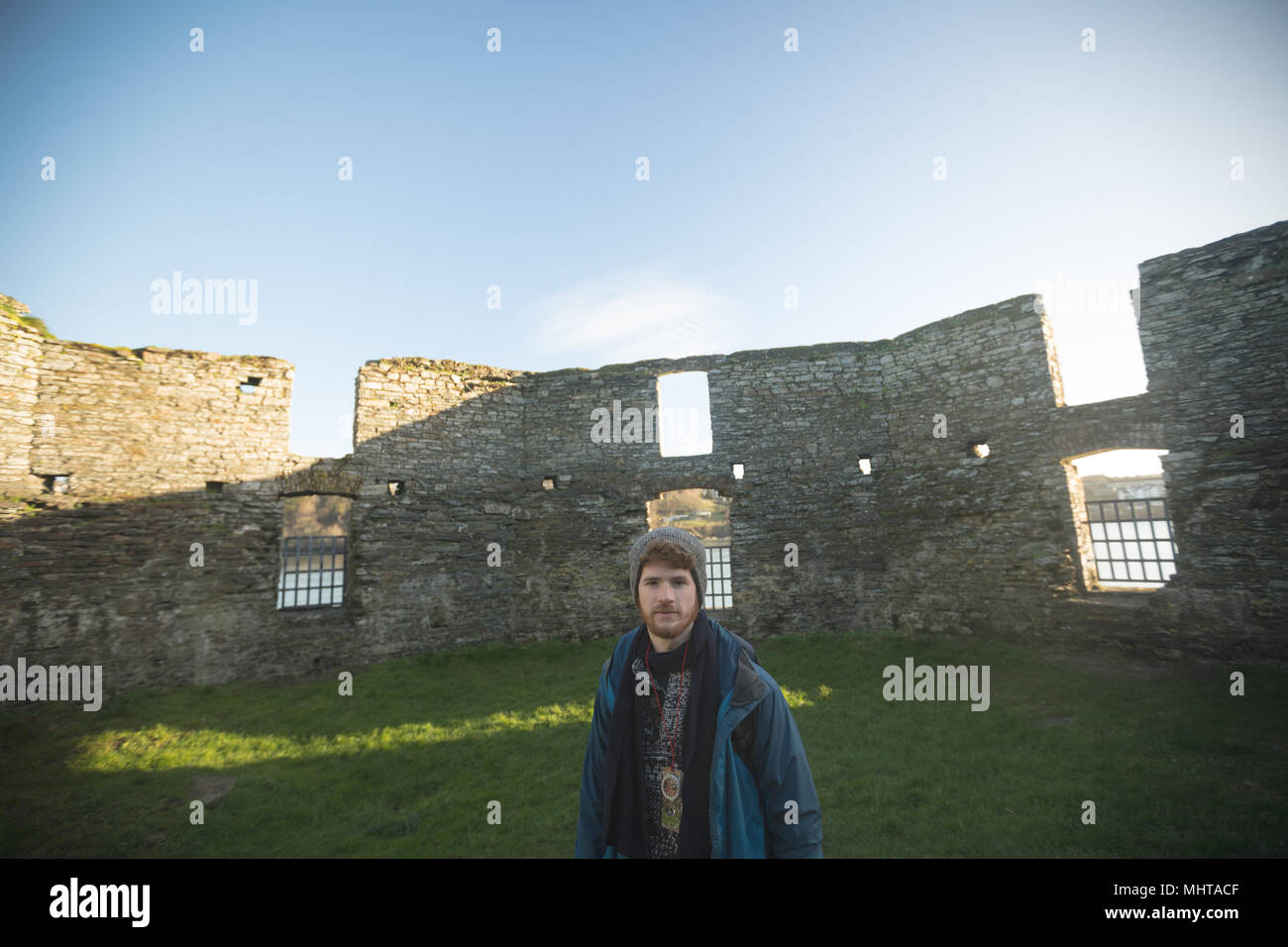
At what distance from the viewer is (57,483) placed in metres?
8.79

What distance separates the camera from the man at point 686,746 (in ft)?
6.91

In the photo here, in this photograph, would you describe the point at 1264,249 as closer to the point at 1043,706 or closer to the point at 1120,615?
the point at 1120,615

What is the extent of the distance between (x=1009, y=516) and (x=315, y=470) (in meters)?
13.9

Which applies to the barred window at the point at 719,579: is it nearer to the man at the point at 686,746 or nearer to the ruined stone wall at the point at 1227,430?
the ruined stone wall at the point at 1227,430

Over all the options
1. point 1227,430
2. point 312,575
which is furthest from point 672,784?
point 312,575

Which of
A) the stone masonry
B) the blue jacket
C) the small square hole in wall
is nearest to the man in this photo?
the blue jacket

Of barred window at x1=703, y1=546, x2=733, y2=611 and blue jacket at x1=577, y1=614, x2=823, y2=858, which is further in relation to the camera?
barred window at x1=703, y1=546, x2=733, y2=611

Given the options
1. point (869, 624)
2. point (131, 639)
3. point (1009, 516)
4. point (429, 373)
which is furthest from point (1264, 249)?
point (131, 639)

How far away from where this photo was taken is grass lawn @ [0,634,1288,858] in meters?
4.58

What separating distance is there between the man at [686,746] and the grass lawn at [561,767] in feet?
9.76

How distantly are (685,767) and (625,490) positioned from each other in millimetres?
10032

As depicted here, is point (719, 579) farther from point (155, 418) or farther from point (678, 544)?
point (155, 418)

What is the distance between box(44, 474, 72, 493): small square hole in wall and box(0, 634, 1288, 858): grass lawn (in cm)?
351

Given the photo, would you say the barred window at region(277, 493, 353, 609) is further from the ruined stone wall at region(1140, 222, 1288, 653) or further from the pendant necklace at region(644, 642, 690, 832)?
the ruined stone wall at region(1140, 222, 1288, 653)
